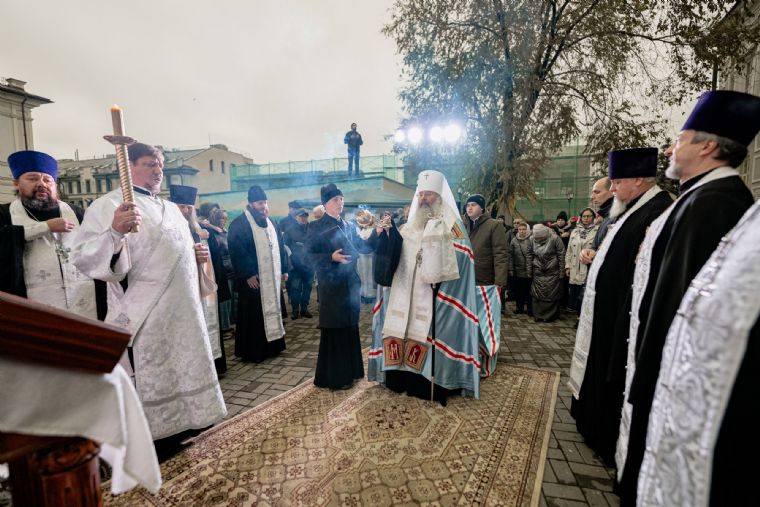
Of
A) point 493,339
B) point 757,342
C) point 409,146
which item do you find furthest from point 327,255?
point 409,146

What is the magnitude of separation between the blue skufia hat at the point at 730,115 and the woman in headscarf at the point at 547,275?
5468mm

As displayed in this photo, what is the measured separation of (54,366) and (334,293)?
125 inches

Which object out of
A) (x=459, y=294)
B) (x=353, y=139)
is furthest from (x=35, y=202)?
(x=353, y=139)

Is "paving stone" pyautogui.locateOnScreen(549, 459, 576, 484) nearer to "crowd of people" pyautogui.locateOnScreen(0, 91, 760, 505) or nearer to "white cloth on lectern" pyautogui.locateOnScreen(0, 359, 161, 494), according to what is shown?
"crowd of people" pyautogui.locateOnScreen(0, 91, 760, 505)

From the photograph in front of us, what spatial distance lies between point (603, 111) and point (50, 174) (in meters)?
12.4

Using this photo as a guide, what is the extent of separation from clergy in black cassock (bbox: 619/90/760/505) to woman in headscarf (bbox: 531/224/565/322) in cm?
521

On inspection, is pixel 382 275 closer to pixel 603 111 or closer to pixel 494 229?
pixel 494 229

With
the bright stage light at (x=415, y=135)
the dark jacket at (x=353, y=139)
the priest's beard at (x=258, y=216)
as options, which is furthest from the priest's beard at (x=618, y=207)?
the dark jacket at (x=353, y=139)

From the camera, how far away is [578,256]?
716 cm

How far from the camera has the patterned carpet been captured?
2.38m

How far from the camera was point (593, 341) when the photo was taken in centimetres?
298

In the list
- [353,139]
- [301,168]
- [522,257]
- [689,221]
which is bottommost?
[522,257]

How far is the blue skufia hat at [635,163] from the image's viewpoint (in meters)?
2.90

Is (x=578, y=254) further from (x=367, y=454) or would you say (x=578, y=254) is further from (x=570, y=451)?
(x=367, y=454)
